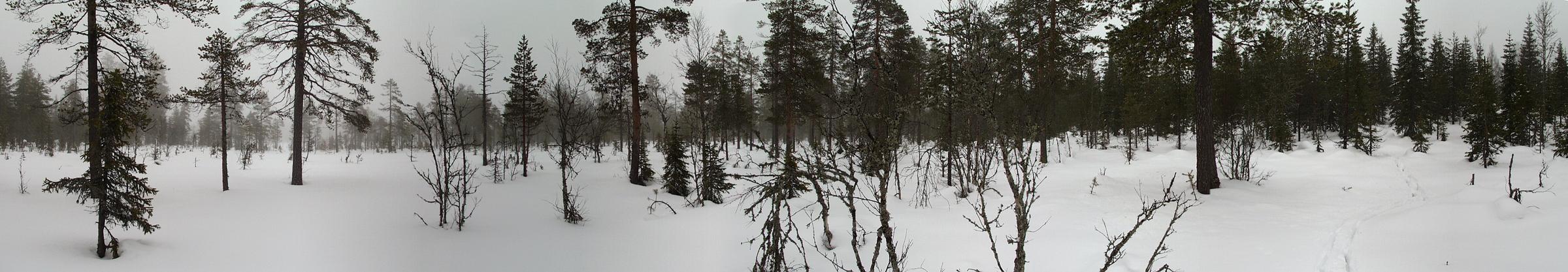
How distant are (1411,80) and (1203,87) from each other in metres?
34.0

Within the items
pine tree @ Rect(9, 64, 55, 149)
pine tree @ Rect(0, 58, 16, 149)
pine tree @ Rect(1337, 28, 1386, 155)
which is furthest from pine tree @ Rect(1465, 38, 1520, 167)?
pine tree @ Rect(0, 58, 16, 149)

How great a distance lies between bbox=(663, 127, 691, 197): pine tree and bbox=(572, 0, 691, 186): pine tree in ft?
4.57

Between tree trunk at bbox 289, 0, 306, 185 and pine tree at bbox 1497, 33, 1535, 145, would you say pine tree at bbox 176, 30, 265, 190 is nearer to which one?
tree trunk at bbox 289, 0, 306, 185

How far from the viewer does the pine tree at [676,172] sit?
11453 millimetres

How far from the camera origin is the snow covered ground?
16.7 feet

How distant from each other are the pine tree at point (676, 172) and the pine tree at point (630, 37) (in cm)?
139

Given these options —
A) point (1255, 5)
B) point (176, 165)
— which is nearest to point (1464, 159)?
point (1255, 5)

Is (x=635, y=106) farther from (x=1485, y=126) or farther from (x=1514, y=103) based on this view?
(x=1514, y=103)

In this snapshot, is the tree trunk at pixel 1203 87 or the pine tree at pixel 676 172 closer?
the tree trunk at pixel 1203 87

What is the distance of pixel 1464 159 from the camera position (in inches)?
695

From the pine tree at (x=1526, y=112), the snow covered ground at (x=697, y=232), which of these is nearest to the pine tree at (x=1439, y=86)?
the pine tree at (x=1526, y=112)

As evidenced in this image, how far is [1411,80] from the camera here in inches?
1196

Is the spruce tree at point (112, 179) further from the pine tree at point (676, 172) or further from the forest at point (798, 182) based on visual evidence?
the pine tree at point (676, 172)

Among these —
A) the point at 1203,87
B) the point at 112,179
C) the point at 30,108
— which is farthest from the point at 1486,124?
the point at 30,108
